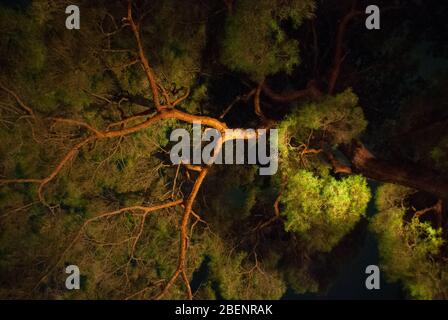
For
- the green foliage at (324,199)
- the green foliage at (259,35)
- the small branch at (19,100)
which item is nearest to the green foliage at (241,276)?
the green foliage at (324,199)

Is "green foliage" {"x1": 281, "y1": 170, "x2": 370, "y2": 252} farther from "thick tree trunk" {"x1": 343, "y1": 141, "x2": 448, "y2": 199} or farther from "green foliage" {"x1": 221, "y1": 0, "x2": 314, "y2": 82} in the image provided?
"green foliage" {"x1": 221, "y1": 0, "x2": 314, "y2": 82}

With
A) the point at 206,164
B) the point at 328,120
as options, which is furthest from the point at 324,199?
the point at 206,164

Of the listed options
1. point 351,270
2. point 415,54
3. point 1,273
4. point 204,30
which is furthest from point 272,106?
point 351,270

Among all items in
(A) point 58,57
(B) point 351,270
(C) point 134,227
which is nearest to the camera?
(A) point 58,57

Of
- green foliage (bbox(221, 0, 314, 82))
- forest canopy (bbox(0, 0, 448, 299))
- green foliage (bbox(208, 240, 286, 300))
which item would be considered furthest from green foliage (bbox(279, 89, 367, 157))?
green foliage (bbox(208, 240, 286, 300))
